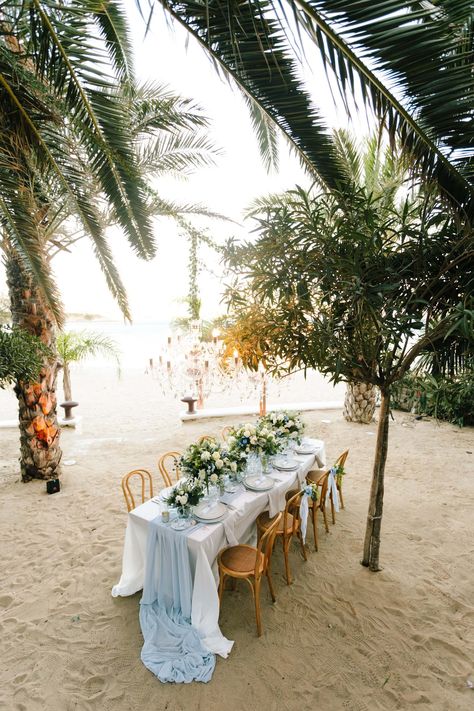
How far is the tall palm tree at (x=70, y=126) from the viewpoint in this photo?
2578 millimetres

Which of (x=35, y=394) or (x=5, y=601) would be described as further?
(x=35, y=394)

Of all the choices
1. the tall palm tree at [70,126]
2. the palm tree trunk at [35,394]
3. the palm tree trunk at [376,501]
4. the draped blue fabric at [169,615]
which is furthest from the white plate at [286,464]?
the palm tree trunk at [35,394]

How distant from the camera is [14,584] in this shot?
402 cm

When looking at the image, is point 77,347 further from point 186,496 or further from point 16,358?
point 186,496

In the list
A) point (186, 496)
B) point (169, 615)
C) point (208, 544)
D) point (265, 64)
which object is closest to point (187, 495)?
point (186, 496)

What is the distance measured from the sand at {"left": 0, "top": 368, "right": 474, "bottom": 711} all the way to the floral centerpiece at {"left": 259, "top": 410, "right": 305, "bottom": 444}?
54.1 inches

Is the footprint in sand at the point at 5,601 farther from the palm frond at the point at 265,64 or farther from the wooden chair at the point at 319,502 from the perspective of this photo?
the palm frond at the point at 265,64

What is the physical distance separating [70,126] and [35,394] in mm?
4489

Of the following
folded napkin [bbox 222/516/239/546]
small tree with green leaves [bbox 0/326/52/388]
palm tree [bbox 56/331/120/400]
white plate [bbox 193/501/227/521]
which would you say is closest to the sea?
palm tree [bbox 56/331/120/400]

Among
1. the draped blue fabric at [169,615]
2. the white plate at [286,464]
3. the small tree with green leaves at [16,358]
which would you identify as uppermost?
the small tree with green leaves at [16,358]

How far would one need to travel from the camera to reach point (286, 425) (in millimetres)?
5605

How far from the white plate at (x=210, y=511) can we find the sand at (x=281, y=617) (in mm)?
926

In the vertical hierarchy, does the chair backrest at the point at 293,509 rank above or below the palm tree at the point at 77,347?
below

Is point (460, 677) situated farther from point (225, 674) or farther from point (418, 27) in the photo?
point (418, 27)
